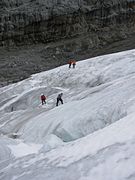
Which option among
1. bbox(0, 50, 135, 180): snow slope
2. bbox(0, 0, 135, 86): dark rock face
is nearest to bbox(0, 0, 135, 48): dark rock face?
bbox(0, 0, 135, 86): dark rock face

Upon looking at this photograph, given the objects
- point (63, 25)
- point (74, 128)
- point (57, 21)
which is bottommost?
point (63, 25)

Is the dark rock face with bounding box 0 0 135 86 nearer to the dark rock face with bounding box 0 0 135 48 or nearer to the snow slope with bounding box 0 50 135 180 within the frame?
the dark rock face with bounding box 0 0 135 48

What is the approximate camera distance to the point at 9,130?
19016 millimetres

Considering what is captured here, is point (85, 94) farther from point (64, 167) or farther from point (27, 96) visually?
point (64, 167)

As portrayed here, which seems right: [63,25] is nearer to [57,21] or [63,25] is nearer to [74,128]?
[57,21]

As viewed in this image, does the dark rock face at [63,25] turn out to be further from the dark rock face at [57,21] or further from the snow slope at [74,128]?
the snow slope at [74,128]

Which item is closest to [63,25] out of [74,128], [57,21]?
[57,21]

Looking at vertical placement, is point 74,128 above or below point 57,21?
above

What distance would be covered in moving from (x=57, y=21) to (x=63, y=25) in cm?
108

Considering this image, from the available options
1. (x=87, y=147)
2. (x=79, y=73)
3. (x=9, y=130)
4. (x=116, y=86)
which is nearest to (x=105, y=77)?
(x=79, y=73)

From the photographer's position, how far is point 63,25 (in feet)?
202

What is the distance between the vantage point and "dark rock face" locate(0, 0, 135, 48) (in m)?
61.0

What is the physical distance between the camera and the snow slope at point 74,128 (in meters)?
7.98

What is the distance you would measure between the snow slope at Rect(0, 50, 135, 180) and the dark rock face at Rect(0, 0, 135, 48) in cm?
3036
